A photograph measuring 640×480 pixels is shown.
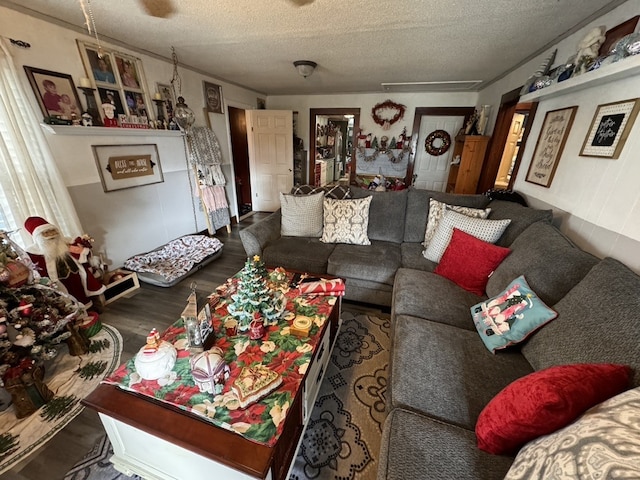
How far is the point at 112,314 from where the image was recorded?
2.10 m

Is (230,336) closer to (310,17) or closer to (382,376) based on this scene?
(382,376)

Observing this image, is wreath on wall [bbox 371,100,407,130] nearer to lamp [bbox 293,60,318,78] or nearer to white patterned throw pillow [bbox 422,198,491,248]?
lamp [bbox 293,60,318,78]

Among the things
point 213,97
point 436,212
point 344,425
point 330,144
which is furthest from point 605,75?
point 330,144

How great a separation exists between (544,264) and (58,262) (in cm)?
320

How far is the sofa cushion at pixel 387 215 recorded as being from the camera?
243 cm

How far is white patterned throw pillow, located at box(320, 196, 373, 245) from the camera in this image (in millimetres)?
2367

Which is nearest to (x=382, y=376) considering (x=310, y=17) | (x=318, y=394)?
(x=318, y=394)

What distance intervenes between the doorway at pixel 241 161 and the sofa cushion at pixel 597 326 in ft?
14.7

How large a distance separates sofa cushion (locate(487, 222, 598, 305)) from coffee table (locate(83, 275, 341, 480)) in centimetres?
127

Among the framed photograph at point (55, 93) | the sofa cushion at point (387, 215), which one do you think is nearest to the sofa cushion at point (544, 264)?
the sofa cushion at point (387, 215)

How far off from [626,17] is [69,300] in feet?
13.0

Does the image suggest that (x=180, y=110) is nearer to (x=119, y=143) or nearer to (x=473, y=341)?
(x=119, y=143)

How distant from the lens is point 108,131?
2352 mm

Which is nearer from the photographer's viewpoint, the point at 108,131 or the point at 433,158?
the point at 108,131
